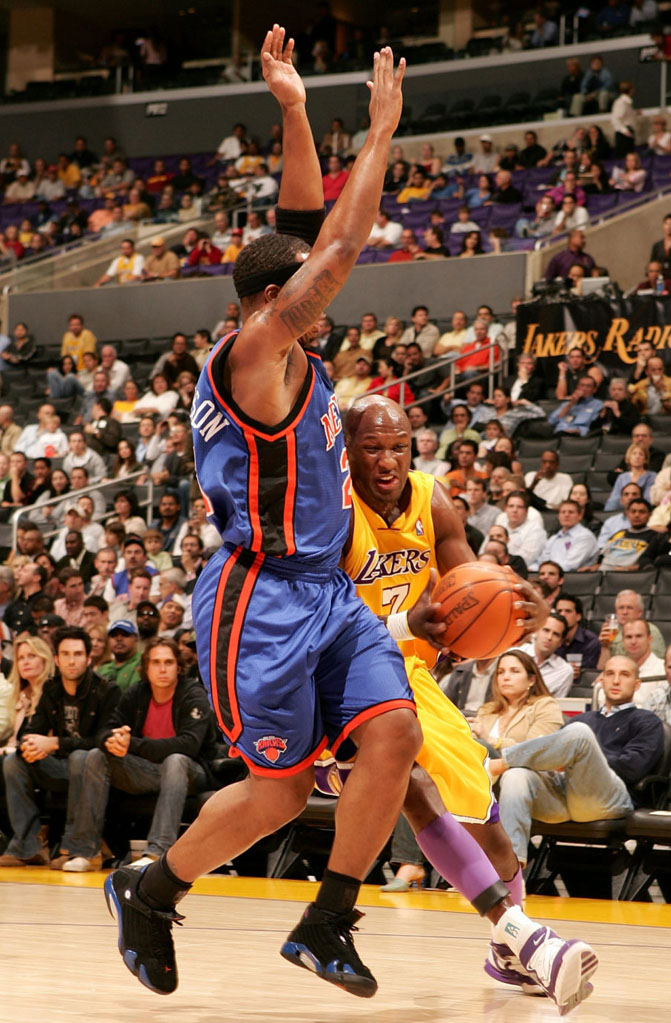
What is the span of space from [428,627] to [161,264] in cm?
1566

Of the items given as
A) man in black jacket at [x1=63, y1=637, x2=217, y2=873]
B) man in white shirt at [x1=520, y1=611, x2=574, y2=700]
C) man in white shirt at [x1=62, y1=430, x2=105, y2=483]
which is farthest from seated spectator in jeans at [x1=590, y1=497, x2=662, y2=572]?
man in white shirt at [x1=62, y1=430, x2=105, y2=483]

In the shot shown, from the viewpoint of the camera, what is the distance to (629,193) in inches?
637

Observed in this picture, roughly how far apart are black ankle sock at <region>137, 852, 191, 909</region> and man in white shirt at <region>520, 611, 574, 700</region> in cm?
502

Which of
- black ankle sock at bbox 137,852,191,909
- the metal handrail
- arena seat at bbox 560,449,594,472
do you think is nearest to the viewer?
black ankle sock at bbox 137,852,191,909

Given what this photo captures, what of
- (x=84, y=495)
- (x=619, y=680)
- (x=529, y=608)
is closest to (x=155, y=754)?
(x=619, y=680)

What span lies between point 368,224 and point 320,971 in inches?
68.5

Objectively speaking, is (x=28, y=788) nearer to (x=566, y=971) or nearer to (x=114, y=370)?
(x=566, y=971)

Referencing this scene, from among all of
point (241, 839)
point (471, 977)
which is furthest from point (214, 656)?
point (471, 977)

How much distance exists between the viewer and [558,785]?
641cm

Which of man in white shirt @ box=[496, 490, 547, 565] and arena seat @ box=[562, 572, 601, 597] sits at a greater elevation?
man in white shirt @ box=[496, 490, 547, 565]

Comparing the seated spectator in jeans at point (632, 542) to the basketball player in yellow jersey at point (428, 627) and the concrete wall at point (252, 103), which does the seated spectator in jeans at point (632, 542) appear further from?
the concrete wall at point (252, 103)

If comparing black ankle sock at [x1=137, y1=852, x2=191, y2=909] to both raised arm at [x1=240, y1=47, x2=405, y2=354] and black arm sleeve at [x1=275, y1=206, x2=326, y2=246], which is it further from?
black arm sleeve at [x1=275, y1=206, x2=326, y2=246]

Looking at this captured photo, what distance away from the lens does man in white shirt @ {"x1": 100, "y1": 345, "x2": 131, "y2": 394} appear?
1619cm

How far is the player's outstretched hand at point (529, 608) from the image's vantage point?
3611 mm
